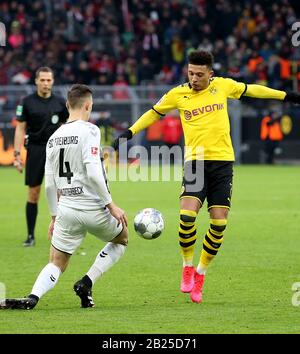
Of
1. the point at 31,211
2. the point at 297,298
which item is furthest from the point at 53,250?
the point at 31,211

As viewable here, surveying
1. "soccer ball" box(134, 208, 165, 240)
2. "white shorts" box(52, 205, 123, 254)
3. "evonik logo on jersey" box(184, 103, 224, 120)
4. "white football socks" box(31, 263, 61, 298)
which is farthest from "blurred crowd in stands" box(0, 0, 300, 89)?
"white football socks" box(31, 263, 61, 298)

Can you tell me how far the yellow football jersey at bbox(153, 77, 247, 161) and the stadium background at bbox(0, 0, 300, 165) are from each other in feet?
61.4

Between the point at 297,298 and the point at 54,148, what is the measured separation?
253 cm

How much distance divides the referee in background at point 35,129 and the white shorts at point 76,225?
4.66 metres

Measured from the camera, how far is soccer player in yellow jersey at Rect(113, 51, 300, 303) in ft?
29.8

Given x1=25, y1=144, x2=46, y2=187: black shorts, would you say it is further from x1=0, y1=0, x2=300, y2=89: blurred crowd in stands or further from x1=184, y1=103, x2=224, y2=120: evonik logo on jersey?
x1=0, y1=0, x2=300, y2=89: blurred crowd in stands

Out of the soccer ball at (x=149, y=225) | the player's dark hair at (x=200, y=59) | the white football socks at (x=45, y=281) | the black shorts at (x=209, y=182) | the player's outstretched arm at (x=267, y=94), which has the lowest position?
the white football socks at (x=45, y=281)

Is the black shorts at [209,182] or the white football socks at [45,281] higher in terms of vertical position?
the black shorts at [209,182]

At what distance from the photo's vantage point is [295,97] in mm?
9438

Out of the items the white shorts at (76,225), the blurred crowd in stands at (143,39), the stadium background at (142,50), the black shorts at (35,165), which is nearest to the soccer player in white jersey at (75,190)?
the white shorts at (76,225)

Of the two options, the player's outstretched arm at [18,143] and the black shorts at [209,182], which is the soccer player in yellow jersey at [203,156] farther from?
the player's outstretched arm at [18,143]

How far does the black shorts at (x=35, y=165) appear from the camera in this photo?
1271 cm

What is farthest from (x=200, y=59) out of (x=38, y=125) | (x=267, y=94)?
(x=38, y=125)

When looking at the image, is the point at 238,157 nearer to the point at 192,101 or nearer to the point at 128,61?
the point at 128,61
